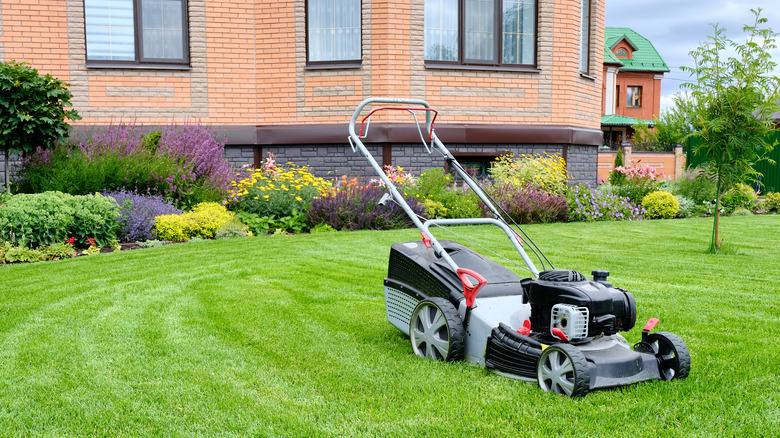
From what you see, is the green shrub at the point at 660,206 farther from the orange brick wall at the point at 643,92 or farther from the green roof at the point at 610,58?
the orange brick wall at the point at 643,92

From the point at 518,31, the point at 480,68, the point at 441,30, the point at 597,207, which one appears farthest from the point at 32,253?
the point at 518,31

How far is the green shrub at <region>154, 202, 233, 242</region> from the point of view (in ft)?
30.5

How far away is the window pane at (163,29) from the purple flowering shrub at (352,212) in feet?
17.3

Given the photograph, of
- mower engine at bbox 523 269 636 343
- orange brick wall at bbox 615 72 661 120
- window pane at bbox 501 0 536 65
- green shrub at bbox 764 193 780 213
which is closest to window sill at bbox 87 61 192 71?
window pane at bbox 501 0 536 65

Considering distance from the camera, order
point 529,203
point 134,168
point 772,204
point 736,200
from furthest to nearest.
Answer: point 772,204 → point 736,200 → point 529,203 → point 134,168

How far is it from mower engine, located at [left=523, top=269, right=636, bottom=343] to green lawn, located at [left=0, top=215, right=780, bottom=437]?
33cm

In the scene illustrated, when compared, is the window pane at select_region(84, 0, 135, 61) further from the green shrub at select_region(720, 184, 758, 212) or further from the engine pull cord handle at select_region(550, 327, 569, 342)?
the green shrub at select_region(720, 184, 758, 212)

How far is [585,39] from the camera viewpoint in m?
15.3

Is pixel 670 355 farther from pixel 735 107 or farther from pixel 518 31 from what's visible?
pixel 518 31

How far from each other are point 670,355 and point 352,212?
7.40 metres

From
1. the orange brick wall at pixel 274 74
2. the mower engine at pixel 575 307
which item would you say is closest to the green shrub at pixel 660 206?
the orange brick wall at pixel 274 74

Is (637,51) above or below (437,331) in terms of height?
above

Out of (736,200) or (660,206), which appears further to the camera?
(736,200)

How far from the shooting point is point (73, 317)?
4.96 m
